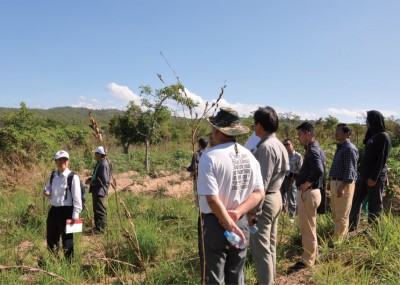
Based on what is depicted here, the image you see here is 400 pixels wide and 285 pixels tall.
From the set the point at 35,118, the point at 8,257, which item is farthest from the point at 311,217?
the point at 35,118

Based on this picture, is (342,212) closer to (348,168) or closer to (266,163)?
(348,168)

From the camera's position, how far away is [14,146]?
1019 cm

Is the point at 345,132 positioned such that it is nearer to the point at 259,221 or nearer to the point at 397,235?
the point at 397,235

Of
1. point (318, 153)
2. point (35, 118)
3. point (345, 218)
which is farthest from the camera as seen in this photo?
point (35, 118)

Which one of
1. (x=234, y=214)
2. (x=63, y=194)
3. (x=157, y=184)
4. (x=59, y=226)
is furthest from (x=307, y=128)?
(x=157, y=184)

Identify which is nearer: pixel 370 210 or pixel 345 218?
pixel 345 218

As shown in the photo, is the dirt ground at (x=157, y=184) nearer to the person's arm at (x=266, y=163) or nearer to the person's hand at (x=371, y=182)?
the person's hand at (x=371, y=182)

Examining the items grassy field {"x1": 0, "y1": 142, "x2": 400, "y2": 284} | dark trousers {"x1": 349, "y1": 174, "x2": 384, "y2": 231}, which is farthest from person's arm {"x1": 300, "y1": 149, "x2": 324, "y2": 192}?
dark trousers {"x1": 349, "y1": 174, "x2": 384, "y2": 231}

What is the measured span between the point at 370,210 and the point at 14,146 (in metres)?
10.3

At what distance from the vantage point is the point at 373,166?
412cm

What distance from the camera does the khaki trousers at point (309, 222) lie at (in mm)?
3480

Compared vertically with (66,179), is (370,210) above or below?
below

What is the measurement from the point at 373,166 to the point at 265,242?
84.7 inches

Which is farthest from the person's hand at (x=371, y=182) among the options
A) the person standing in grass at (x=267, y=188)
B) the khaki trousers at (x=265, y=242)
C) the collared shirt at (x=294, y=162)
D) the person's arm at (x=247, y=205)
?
the person's arm at (x=247, y=205)
